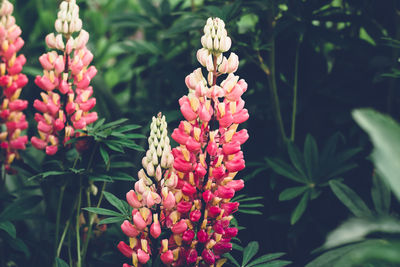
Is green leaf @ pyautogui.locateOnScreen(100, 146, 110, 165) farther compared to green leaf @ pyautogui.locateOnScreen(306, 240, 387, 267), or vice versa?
green leaf @ pyautogui.locateOnScreen(100, 146, 110, 165)

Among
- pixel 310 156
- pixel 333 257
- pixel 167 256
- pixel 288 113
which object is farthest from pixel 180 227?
pixel 288 113

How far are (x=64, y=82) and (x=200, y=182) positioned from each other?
39 centimetres

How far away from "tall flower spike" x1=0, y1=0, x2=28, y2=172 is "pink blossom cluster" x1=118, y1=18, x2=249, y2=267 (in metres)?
0.48

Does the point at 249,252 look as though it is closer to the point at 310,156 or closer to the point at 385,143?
the point at 310,156

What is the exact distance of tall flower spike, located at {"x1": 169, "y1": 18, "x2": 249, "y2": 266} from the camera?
81 cm

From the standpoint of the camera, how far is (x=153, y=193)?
80cm

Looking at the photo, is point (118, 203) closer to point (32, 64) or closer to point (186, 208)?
point (186, 208)

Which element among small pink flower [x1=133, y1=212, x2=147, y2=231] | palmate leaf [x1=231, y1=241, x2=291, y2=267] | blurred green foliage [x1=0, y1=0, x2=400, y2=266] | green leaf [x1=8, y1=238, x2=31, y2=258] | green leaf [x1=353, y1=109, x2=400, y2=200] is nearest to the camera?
green leaf [x1=353, y1=109, x2=400, y2=200]

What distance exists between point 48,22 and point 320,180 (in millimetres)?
1625

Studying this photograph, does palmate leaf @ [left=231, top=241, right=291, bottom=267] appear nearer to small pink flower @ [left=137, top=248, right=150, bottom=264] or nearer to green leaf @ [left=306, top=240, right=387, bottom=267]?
green leaf @ [left=306, top=240, right=387, bottom=267]

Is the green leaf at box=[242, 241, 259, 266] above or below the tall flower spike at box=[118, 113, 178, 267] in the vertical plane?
below

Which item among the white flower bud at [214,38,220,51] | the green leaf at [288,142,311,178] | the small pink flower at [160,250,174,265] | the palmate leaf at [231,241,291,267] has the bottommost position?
the palmate leaf at [231,241,291,267]

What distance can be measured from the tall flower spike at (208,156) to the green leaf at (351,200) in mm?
293

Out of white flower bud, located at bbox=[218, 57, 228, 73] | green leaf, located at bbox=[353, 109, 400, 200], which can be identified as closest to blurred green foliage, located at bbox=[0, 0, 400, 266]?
white flower bud, located at bbox=[218, 57, 228, 73]
